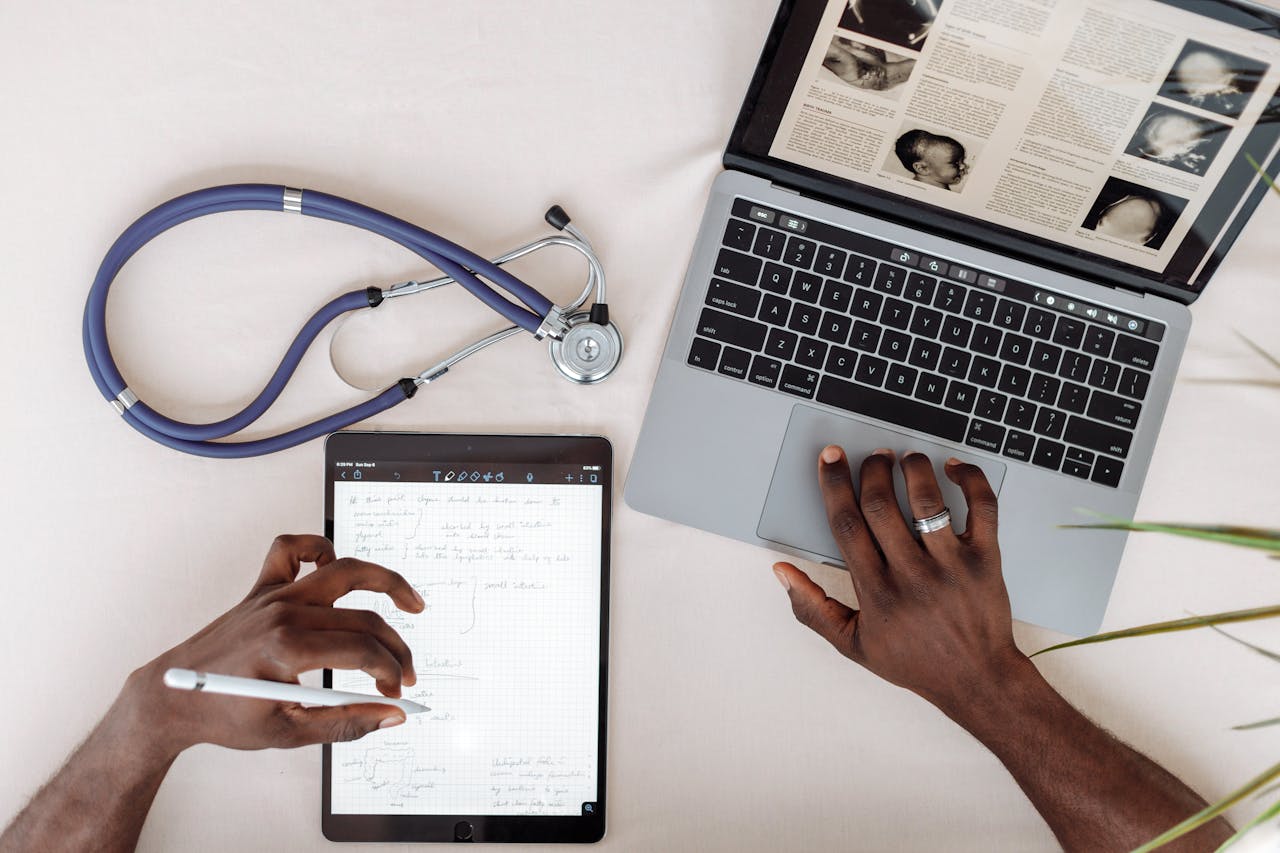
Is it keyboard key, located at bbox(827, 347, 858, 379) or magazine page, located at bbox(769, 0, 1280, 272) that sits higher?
magazine page, located at bbox(769, 0, 1280, 272)

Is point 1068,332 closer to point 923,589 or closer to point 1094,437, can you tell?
point 1094,437

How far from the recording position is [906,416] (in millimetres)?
846

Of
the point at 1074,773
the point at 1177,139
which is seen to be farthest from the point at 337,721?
the point at 1177,139

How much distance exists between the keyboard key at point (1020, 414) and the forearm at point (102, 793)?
0.80 m

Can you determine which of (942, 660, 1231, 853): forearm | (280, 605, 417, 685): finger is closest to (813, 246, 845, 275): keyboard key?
(942, 660, 1231, 853): forearm

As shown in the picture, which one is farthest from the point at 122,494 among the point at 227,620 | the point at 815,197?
the point at 815,197

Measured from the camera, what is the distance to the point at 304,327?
85 cm

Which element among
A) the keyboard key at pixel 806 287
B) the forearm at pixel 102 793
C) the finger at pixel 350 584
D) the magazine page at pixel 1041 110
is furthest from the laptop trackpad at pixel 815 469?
the forearm at pixel 102 793

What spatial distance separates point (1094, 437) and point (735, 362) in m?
0.35

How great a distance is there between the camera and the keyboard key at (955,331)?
849mm

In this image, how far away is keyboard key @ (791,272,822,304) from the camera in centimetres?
84

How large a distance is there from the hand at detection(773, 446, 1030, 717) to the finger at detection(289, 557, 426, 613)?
0.38 metres

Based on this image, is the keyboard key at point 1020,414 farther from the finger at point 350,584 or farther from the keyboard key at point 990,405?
the finger at point 350,584

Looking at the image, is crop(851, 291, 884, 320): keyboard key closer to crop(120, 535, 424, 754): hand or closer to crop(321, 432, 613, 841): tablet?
crop(321, 432, 613, 841): tablet
